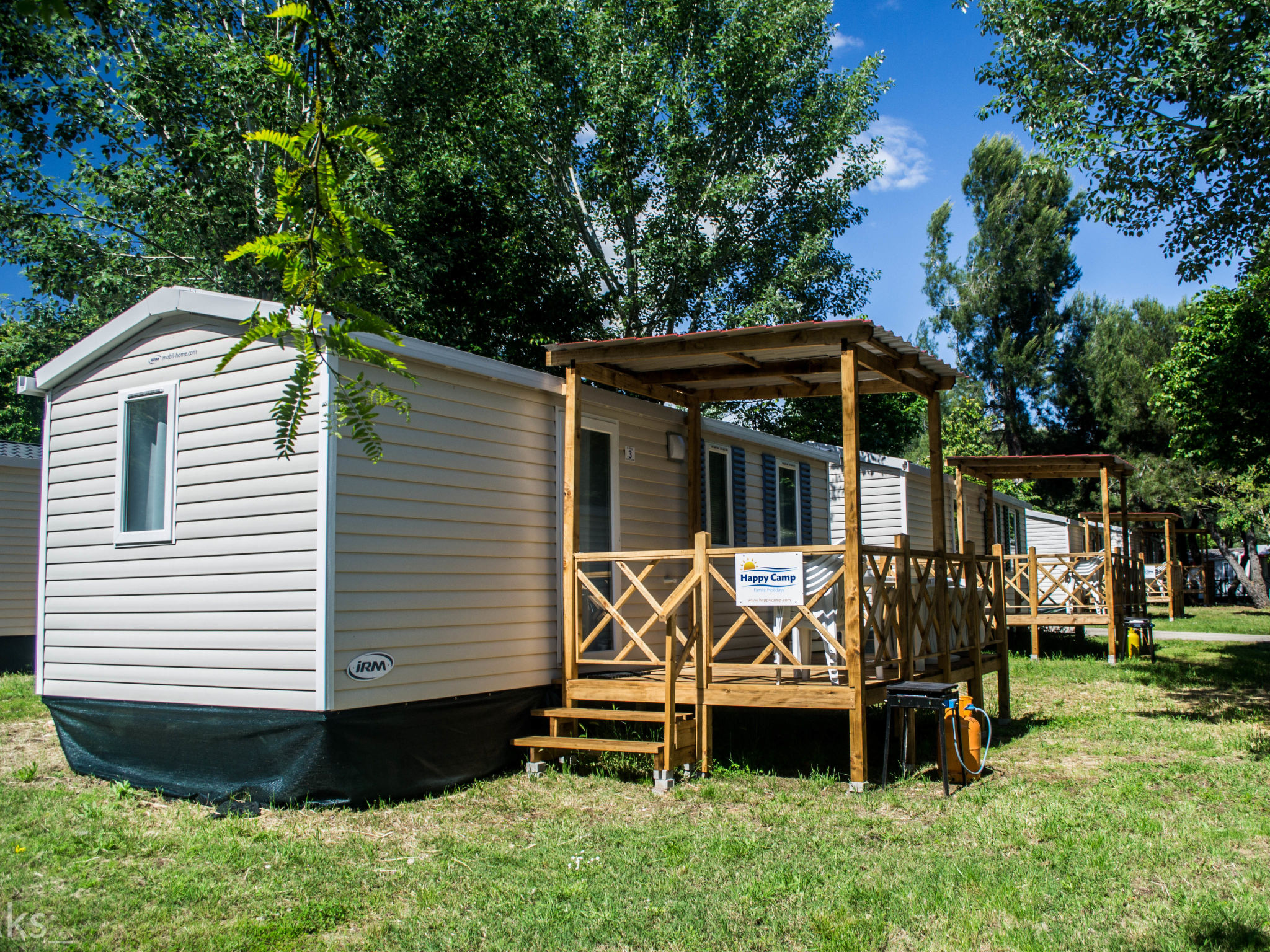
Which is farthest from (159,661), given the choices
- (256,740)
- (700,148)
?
(700,148)

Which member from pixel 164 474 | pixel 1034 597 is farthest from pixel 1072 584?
pixel 164 474

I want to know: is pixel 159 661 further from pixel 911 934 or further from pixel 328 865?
pixel 911 934

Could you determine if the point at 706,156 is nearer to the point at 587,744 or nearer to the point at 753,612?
the point at 753,612

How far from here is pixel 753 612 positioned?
775cm

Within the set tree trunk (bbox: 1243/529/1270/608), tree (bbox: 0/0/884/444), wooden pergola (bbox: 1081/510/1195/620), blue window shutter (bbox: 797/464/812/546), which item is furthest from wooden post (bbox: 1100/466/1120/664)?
tree trunk (bbox: 1243/529/1270/608)

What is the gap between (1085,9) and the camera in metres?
10.4

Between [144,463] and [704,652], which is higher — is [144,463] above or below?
above

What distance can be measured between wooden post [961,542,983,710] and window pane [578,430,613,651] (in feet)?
10.5

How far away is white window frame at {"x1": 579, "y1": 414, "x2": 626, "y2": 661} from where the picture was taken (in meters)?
8.43

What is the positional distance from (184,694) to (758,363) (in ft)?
16.6

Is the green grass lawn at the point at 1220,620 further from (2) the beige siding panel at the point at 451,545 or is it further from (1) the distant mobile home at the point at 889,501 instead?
(2) the beige siding panel at the point at 451,545

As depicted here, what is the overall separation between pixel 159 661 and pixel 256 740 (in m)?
1.17

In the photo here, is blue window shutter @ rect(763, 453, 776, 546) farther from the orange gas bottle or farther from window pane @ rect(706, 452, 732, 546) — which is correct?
the orange gas bottle

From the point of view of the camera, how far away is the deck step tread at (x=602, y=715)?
6941 mm
